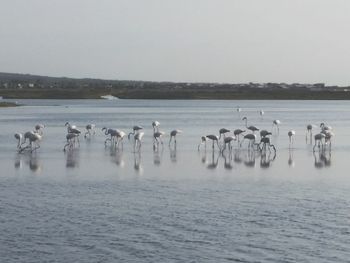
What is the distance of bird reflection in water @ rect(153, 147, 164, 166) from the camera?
22.1 m

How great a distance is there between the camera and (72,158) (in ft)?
75.7

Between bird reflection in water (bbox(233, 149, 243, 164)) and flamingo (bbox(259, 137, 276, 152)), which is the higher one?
flamingo (bbox(259, 137, 276, 152))

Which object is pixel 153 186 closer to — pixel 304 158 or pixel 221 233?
pixel 221 233

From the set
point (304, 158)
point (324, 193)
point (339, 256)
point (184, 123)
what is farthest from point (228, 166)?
point (184, 123)

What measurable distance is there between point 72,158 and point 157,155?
2.89m

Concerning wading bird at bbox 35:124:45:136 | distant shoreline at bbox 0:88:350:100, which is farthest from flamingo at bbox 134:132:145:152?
distant shoreline at bbox 0:88:350:100

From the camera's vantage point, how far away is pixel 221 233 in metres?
12.2

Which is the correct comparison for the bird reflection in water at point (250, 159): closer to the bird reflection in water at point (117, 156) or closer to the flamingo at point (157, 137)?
the flamingo at point (157, 137)

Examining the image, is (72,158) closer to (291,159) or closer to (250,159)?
(250,159)

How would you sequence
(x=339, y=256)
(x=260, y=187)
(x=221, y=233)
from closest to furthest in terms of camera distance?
(x=339, y=256) → (x=221, y=233) → (x=260, y=187)

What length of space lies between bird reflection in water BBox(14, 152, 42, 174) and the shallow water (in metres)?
0.03

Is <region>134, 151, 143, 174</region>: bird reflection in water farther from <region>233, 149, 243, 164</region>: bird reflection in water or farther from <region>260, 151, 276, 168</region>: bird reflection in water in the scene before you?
<region>260, 151, 276, 168</region>: bird reflection in water

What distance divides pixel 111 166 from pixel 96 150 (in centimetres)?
507

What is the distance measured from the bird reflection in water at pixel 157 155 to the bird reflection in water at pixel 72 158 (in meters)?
2.39
